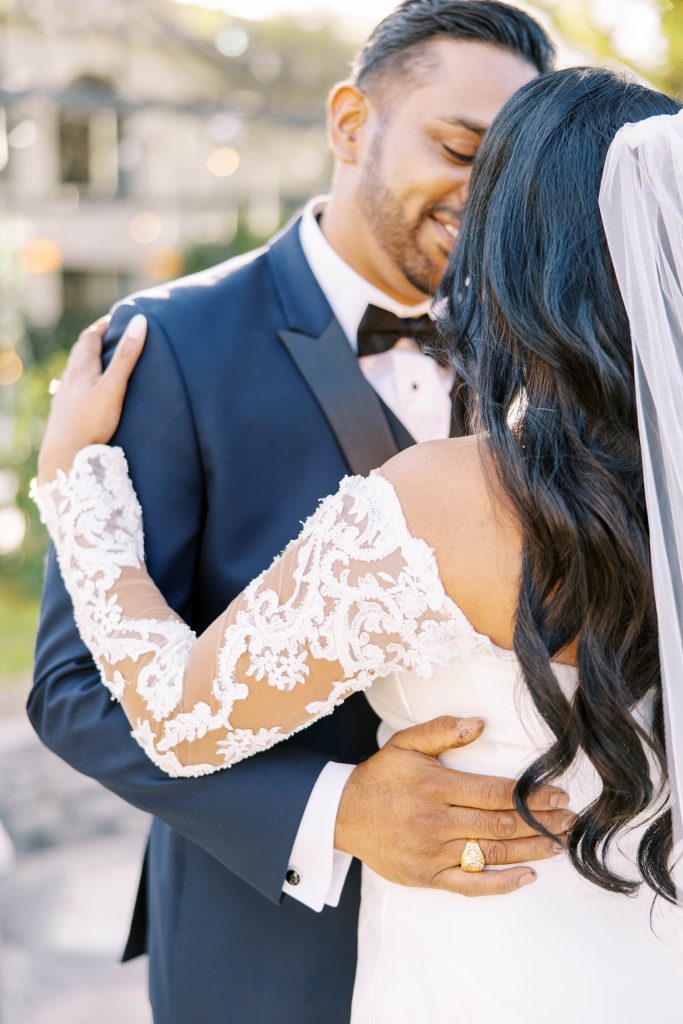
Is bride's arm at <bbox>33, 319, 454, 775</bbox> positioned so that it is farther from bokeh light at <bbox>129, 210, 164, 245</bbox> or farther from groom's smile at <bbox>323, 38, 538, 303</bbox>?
bokeh light at <bbox>129, 210, 164, 245</bbox>

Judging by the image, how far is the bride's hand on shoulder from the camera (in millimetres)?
1867

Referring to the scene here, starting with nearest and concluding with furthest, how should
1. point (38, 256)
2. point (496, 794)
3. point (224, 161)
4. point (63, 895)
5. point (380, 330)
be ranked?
point (496, 794), point (380, 330), point (63, 895), point (38, 256), point (224, 161)

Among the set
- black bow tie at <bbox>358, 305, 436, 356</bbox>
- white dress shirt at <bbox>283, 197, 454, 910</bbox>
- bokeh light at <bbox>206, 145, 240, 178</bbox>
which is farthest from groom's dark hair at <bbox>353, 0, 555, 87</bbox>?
bokeh light at <bbox>206, 145, 240, 178</bbox>

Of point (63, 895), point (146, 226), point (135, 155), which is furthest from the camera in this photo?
point (146, 226)

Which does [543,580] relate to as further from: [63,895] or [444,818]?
[63,895]

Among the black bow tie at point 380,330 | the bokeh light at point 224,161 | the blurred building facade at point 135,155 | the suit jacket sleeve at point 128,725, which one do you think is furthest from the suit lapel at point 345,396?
the bokeh light at point 224,161

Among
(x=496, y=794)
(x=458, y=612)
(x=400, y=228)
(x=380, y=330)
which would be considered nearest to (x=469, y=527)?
(x=458, y=612)

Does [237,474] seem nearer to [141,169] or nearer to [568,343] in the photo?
[568,343]

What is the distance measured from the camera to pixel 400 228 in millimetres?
2277

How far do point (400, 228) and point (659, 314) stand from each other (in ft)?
3.35

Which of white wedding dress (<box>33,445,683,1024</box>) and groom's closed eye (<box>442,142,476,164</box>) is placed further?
groom's closed eye (<box>442,142,476,164</box>)

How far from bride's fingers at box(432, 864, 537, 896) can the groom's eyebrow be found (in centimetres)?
141

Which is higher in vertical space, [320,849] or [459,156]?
[459,156]

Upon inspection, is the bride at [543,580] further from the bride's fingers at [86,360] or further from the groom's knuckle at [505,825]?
Result: the bride's fingers at [86,360]
